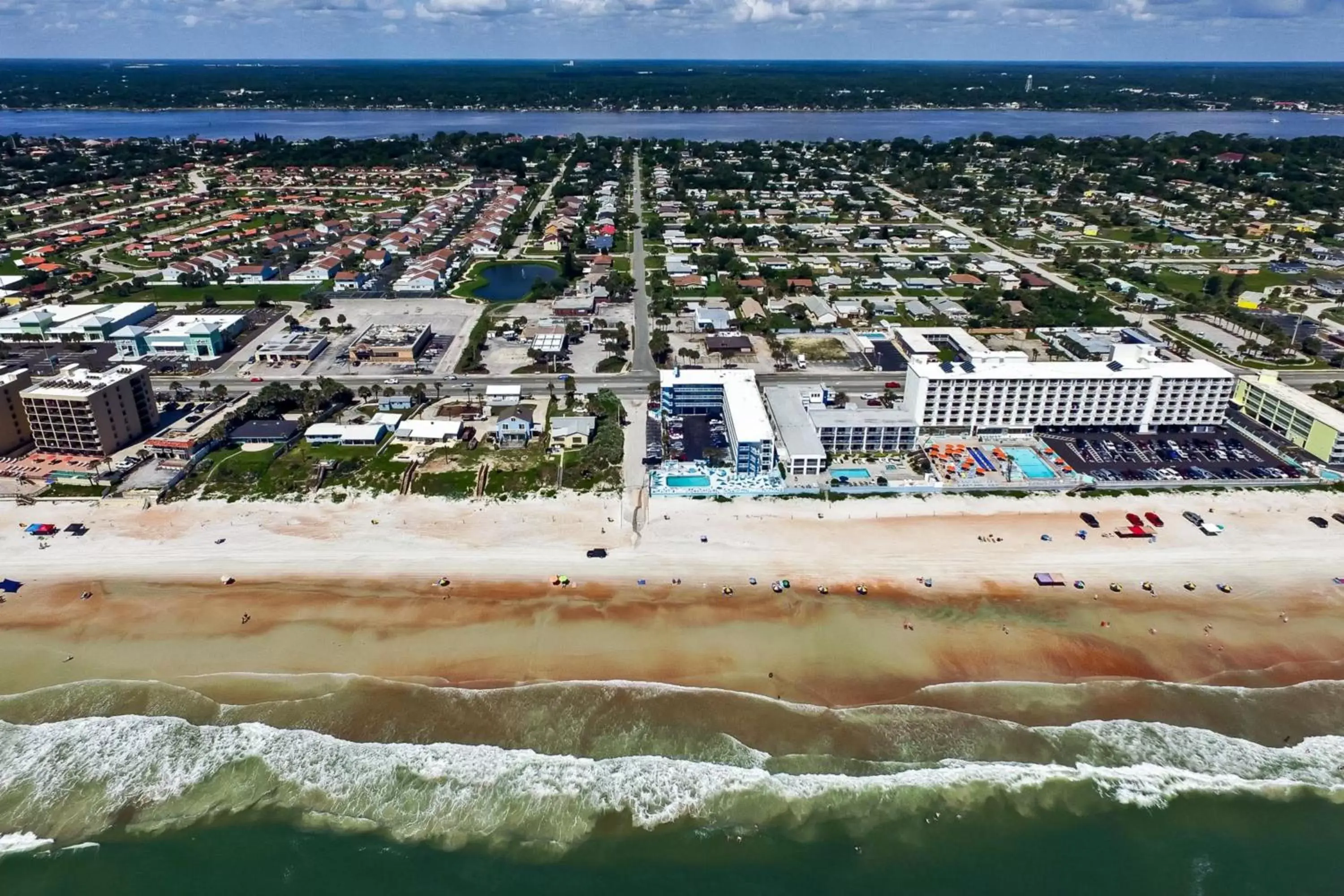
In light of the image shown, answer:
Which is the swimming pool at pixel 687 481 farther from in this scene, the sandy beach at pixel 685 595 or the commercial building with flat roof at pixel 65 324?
the commercial building with flat roof at pixel 65 324

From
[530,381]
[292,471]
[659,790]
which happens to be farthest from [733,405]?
[292,471]

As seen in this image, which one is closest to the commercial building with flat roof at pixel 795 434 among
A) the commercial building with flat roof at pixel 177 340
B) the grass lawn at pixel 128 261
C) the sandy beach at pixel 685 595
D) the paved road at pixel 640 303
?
the sandy beach at pixel 685 595

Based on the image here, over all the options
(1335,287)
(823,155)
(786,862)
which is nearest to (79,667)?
(786,862)

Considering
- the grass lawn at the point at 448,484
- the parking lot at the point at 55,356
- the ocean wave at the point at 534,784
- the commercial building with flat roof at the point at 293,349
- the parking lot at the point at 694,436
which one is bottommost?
the ocean wave at the point at 534,784

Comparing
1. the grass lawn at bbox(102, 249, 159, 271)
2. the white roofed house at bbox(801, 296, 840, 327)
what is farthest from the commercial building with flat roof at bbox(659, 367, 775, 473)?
the grass lawn at bbox(102, 249, 159, 271)

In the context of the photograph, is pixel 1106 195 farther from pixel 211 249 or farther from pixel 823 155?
pixel 211 249

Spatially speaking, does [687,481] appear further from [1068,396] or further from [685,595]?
[1068,396]
